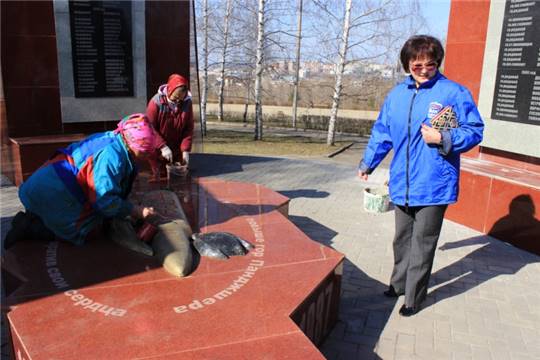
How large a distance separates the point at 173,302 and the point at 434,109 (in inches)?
79.9

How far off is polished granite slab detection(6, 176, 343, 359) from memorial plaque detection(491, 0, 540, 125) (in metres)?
3.24

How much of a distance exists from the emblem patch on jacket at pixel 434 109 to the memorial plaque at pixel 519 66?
2657 mm

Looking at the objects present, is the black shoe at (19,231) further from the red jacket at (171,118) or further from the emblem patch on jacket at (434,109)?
the emblem patch on jacket at (434,109)

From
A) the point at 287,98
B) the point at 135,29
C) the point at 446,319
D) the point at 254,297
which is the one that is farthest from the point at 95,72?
the point at 287,98

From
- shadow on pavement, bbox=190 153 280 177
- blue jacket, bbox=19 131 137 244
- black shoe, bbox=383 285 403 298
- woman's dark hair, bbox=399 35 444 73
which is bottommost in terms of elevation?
black shoe, bbox=383 285 403 298

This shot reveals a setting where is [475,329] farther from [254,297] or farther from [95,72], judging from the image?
[95,72]

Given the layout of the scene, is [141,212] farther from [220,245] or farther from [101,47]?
[101,47]

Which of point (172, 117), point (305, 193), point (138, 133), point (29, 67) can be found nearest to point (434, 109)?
point (138, 133)

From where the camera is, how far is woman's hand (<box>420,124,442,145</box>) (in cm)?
294

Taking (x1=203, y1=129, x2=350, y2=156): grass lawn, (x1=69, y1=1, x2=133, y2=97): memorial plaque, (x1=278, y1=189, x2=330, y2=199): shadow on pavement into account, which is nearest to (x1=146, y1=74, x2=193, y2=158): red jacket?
(x1=278, y1=189, x2=330, y2=199): shadow on pavement

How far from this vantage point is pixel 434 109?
10.0 ft

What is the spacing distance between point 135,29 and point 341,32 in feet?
33.5

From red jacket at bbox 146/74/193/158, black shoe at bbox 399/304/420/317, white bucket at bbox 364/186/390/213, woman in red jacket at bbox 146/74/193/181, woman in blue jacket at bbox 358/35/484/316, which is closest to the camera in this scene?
woman in blue jacket at bbox 358/35/484/316

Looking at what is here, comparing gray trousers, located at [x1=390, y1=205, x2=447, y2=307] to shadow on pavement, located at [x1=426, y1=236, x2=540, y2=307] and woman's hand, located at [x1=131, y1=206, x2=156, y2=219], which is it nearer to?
shadow on pavement, located at [x1=426, y1=236, x2=540, y2=307]
